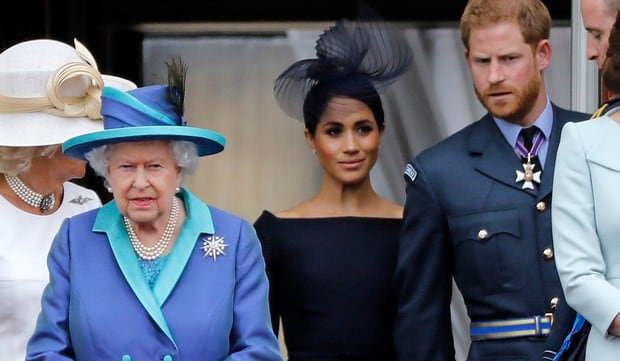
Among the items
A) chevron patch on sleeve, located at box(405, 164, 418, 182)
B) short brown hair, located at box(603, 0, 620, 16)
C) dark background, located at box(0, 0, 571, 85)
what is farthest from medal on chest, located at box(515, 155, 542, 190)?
dark background, located at box(0, 0, 571, 85)

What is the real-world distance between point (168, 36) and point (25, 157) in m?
2.14

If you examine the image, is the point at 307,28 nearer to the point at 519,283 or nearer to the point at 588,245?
the point at 519,283

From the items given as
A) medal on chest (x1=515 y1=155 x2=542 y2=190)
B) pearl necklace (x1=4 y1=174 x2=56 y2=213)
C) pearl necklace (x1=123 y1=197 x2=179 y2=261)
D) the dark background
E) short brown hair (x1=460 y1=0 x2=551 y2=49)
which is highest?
the dark background

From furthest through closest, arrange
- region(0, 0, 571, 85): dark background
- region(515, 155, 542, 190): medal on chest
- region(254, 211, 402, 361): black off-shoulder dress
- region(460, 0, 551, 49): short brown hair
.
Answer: region(0, 0, 571, 85): dark background, region(254, 211, 402, 361): black off-shoulder dress, region(460, 0, 551, 49): short brown hair, region(515, 155, 542, 190): medal on chest

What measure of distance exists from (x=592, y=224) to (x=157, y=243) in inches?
42.6

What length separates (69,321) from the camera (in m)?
4.04

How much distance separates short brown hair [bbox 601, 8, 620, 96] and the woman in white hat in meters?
1.49

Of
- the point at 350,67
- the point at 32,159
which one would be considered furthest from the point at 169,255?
the point at 350,67

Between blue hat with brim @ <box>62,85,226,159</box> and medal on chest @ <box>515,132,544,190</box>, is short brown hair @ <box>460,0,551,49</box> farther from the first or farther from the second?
blue hat with brim @ <box>62,85,226,159</box>

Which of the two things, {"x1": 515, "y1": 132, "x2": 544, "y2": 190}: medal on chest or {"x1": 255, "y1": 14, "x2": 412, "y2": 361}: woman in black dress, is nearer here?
{"x1": 515, "y1": 132, "x2": 544, "y2": 190}: medal on chest

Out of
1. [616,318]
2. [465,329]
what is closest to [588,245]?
[616,318]

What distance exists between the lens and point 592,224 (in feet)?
13.0

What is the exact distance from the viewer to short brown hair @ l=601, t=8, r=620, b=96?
4.06 meters

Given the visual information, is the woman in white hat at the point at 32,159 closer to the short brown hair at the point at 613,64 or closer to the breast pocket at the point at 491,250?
the breast pocket at the point at 491,250
